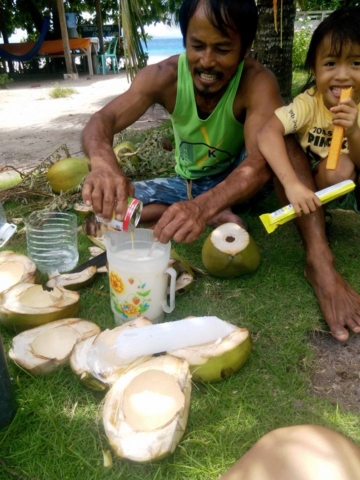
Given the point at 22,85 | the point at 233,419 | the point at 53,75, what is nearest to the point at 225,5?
the point at 233,419

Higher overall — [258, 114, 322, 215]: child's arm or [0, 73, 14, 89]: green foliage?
[258, 114, 322, 215]: child's arm

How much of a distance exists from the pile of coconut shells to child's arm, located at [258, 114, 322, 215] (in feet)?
2.04

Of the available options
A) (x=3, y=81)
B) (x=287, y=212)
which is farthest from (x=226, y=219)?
(x=3, y=81)

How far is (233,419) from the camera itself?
1372 mm

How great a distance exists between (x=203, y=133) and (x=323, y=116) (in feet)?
2.13

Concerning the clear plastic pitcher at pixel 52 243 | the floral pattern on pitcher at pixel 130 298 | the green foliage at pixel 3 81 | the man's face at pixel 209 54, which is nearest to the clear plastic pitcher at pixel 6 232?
the clear plastic pitcher at pixel 52 243

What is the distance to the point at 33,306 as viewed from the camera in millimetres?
1756

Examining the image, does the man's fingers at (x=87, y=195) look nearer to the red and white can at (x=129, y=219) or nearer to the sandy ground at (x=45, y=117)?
the red and white can at (x=129, y=219)

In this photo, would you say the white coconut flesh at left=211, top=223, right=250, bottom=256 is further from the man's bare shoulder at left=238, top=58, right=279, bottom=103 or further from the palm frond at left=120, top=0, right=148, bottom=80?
the palm frond at left=120, top=0, right=148, bottom=80

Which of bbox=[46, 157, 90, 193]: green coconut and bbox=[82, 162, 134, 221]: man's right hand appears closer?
bbox=[82, 162, 134, 221]: man's right hand

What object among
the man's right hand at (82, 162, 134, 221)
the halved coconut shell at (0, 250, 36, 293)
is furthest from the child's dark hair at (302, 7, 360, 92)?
the halved coconut shell at (0, 250, 36, 293)

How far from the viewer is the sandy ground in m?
4.64

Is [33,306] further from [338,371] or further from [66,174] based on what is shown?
[66,174]

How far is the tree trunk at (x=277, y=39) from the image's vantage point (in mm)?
3245
